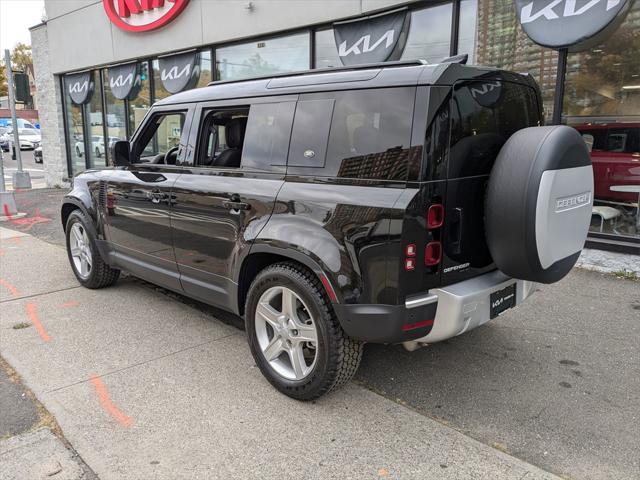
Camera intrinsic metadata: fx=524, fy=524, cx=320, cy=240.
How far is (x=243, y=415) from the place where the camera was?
304 cm

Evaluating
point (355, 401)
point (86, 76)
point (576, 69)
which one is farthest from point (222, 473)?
point (86, 76)

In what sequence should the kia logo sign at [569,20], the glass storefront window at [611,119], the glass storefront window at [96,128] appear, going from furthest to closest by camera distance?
the glass storefront window at [96,128] → the glass storefront window at [611,119] → the kia logo sign at [569,20]

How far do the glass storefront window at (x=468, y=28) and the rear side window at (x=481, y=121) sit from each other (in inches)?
166

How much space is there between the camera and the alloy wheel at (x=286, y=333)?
3.14 metres

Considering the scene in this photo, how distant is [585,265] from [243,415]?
4.80m

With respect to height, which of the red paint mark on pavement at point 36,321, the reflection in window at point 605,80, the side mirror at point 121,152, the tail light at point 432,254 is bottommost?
Answer: the red paint mark on pavement at point 36,321

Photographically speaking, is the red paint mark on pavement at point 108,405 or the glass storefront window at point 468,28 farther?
the glass storefront window at point 468,28

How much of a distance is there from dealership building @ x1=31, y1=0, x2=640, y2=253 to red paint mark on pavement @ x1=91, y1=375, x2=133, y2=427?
5.61 metres

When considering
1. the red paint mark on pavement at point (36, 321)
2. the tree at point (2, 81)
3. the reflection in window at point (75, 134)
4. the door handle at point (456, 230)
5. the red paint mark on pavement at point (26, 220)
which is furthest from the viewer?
the tree at point (2, 81)

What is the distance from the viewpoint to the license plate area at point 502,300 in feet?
9.99

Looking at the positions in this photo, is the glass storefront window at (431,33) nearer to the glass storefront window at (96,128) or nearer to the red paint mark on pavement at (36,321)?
the red paint mark on pavement at (36,321)

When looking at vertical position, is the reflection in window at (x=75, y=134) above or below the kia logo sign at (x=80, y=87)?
below

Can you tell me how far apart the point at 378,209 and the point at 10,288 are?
4.66 meters

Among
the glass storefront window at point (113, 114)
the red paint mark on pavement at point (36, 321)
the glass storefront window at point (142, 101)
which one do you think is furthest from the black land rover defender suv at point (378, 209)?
the glass storefront window at point (113, 114)
